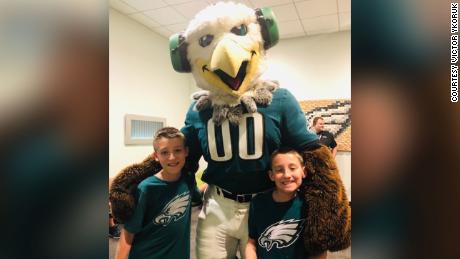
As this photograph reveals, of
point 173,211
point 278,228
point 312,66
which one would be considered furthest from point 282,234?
point 312,66

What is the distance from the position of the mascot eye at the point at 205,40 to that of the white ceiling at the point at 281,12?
0.33 metres

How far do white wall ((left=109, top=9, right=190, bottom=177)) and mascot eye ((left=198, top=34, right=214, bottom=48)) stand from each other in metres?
→ 0.88

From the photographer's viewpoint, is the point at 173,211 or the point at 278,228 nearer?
the point at 278,228

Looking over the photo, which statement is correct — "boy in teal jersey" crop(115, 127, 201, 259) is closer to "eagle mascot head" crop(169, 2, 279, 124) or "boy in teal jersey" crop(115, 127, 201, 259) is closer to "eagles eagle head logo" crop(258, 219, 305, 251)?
"eagle mascot head" crop(169, 2, 279, 124)

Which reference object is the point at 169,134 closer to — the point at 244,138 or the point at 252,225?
the point at 244,138

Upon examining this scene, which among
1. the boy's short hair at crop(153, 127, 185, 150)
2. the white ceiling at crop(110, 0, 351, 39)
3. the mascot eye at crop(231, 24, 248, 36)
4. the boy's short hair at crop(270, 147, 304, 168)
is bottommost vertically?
the boy's short hair at crop(270, 147, 304, 168)

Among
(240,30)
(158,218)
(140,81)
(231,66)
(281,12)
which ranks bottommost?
(158,218)

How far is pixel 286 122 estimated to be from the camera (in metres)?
0.60

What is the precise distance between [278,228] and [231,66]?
37 cm

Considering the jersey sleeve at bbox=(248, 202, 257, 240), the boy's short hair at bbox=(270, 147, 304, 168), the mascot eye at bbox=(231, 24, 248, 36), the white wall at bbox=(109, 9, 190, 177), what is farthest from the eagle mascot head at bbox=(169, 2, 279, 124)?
the white wall at bbox=(109, 9, 190, 177)

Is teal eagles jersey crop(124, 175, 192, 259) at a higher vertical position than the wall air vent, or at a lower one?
lower

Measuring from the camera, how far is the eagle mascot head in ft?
1.91

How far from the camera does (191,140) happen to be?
69 cm

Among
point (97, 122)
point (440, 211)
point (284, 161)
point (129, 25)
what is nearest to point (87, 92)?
point (97, 122)
